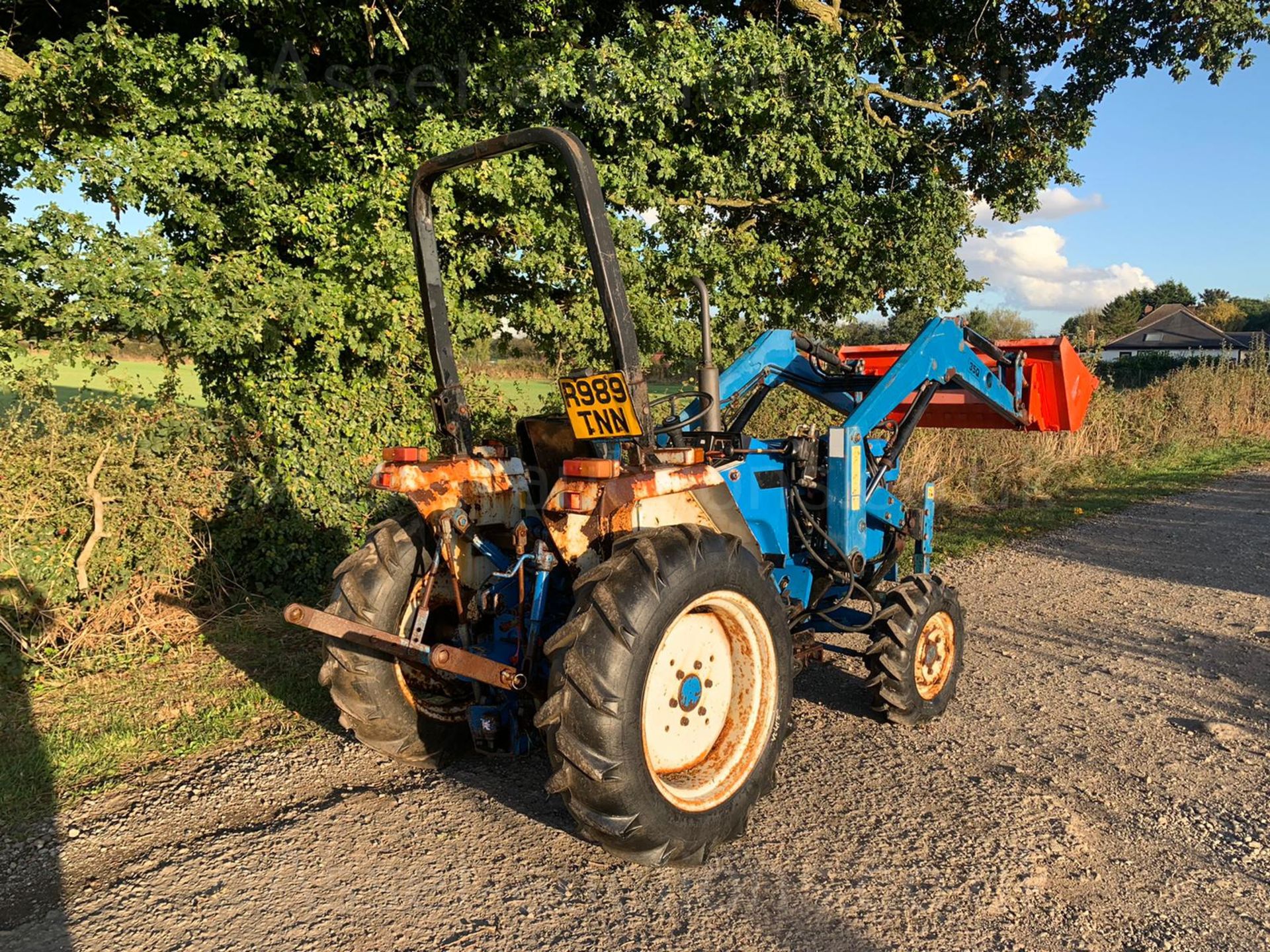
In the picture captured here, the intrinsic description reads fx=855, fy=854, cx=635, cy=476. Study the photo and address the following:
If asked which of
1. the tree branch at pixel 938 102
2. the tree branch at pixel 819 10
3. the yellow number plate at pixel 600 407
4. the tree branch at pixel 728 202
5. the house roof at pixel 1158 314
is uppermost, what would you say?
the house roof at pixel 1158 314

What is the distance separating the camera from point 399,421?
796 centimetres

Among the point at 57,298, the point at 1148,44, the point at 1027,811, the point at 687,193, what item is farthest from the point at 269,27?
the point at 1148,44

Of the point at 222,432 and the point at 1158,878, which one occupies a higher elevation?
the point at 222,432

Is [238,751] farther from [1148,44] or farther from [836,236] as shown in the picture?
[1148,44]

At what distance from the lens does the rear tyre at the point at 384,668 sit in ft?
12.2

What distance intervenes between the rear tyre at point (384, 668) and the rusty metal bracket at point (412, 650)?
0.40 feet

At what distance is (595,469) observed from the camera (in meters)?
3.15

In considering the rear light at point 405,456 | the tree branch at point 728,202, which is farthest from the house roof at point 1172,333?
the rear light at point 405,456

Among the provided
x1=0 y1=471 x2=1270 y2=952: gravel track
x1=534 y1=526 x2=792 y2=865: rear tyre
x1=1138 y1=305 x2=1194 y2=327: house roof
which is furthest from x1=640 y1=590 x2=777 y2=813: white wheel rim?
x1=1138 y1=305 x2=1194 y2=327: house roof

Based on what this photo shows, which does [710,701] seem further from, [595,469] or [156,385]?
[156,385]

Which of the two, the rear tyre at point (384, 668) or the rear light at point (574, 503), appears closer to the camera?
the rear light at point (574, 503)

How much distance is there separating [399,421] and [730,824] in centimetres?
565

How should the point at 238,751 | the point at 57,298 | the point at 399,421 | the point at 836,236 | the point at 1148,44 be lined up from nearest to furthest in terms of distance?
the point at 238,751, the point at 57,298, the point at 399,421, the point at 836,236, the point at 1148,44

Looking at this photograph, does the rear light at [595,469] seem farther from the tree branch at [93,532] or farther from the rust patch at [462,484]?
the tree branch at [93,532]
